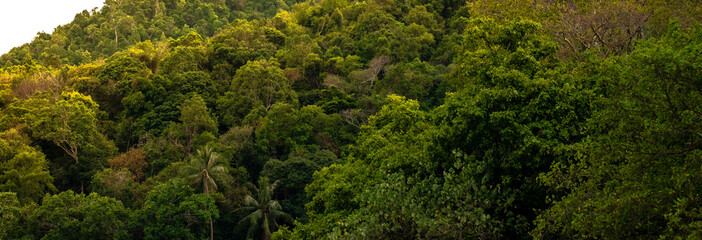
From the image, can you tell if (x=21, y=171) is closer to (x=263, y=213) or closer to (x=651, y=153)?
(x=263, y=213)

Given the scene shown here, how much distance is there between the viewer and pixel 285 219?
1258 inches

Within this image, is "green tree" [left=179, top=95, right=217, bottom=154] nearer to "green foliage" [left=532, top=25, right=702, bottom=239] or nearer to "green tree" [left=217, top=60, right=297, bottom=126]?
"green tree" [left=217, top=60, right=297, bottom=126]

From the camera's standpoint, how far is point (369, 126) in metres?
20.3

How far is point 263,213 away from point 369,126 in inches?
534

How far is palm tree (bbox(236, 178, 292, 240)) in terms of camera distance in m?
31.1

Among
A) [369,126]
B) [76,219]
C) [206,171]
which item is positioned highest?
[369,126]

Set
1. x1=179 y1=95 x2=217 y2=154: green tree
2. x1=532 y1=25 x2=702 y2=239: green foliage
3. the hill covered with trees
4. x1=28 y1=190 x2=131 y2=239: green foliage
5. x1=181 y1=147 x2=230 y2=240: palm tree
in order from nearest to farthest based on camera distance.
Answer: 1. x1=532 y1=25 x2=702 y2=239: green foliage
2. the hill covered with trees
3. x1=28 y1=190 x2=131 y2=239: green foliage
4. x1=181 y1=147 x2=230 y2=240: palm tree
5. x1=179 y1=95 x2=217 y2=154: green tree

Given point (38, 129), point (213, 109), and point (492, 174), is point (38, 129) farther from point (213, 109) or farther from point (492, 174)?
point (492, 174)

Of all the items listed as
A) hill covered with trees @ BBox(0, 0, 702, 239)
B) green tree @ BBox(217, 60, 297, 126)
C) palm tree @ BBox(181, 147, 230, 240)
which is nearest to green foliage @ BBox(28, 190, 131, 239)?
hill covered with trees @ BBox(0, 0, 702, 239)

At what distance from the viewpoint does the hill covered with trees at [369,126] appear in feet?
25.8

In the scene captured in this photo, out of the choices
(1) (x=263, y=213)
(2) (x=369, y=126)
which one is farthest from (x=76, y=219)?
(2) (x=369, y=126)

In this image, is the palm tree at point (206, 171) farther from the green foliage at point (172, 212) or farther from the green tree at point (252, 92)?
the green tree at point (252, 92)

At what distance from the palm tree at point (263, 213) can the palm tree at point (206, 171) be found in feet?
6.35

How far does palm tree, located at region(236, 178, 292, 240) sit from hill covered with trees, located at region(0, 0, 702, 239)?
11cm
